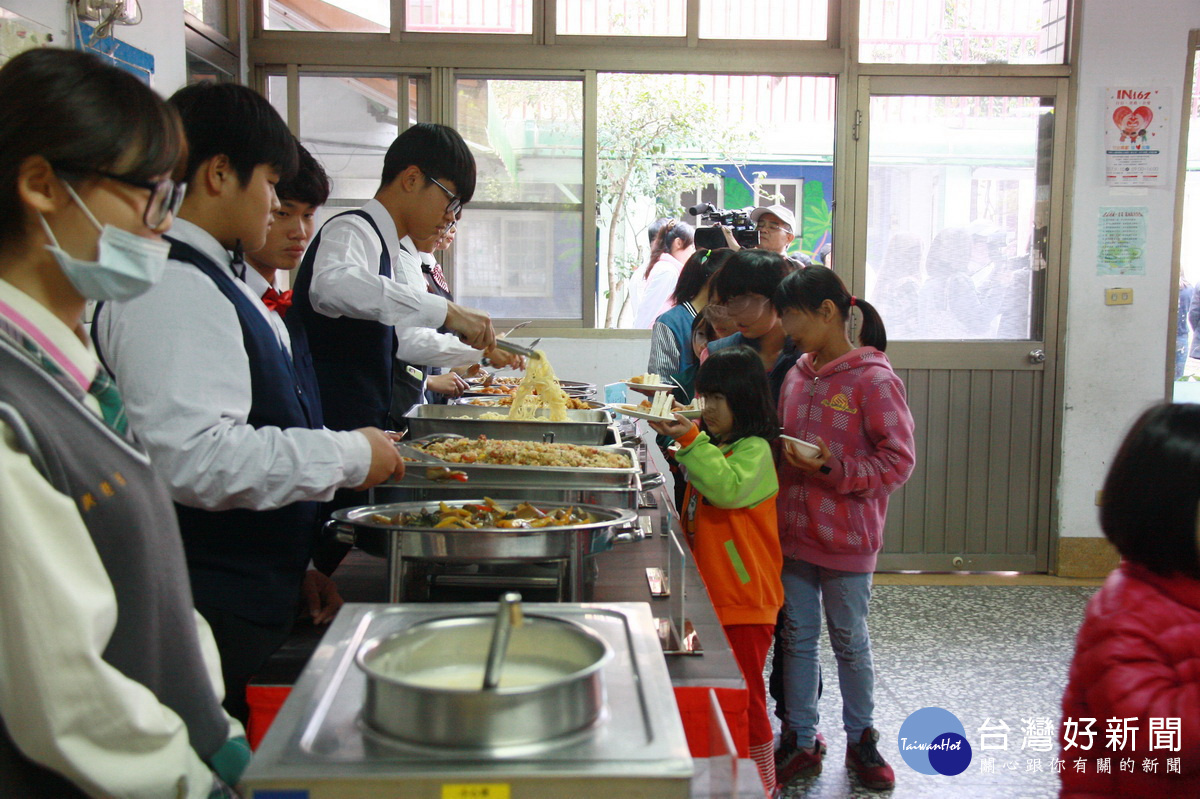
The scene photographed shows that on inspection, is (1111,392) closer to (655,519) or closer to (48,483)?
(655,519)

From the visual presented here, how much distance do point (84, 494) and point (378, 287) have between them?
1.24 m

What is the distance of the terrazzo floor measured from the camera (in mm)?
2541

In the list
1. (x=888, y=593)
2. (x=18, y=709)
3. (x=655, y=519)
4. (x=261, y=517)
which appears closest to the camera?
(x=18, y=709)

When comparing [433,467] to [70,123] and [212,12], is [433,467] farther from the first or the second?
[212,12]

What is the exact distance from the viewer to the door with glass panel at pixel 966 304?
454 cm

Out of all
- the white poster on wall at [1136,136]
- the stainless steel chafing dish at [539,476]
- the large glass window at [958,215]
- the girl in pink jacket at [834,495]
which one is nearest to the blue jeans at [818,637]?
the girl in pink jacket at [834,495]

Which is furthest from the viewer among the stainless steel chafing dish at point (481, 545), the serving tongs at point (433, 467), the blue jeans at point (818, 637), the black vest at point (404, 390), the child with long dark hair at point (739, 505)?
the black vest at point (404, 390)

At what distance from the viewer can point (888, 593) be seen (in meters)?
4.28

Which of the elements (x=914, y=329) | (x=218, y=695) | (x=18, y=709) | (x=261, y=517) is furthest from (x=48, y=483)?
(x=914, y=329)

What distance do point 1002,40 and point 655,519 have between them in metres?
3.54

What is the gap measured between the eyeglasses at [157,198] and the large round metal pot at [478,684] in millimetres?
460

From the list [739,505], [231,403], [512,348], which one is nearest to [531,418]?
[512,348]

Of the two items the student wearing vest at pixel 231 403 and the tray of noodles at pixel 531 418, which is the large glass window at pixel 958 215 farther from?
the student wearing vest at pixel 231 403

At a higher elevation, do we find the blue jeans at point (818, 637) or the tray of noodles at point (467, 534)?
the tray of noodles at point (467, 534)
